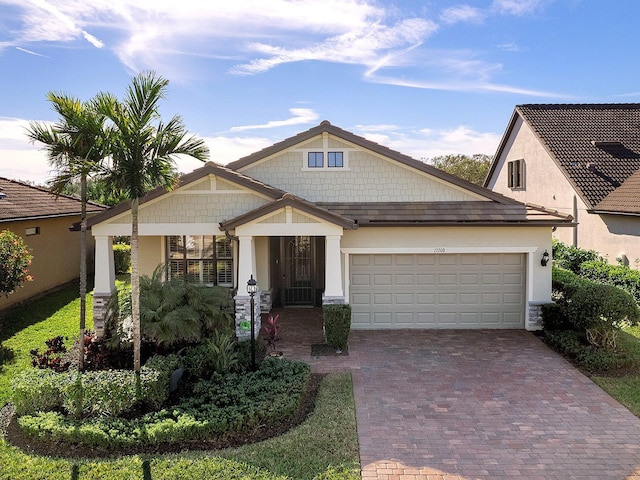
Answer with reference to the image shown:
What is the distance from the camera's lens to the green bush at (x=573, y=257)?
17.6m

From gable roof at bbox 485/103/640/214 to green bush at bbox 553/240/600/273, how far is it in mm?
1770

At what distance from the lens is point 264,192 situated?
11.9 m

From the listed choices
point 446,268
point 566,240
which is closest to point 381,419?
point 446,268

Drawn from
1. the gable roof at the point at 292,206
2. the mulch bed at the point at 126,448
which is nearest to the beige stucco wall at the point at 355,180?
the gable roof at the point at 292,206

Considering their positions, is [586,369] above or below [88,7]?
below

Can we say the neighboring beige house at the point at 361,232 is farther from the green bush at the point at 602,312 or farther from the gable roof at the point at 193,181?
the green bush at the point at 602,312

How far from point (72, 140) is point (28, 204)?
10.7m

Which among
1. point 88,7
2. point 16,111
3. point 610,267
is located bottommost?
point 610,267

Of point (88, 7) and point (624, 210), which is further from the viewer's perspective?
point (624, 210)

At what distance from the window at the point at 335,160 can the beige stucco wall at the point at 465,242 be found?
241 cm

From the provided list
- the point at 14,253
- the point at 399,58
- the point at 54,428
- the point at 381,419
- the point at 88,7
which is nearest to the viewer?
the point at 54,428

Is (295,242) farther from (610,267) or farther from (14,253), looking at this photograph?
(610,267)

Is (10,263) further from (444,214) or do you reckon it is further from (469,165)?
(469,165)

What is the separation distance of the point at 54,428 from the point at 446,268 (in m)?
9.63
